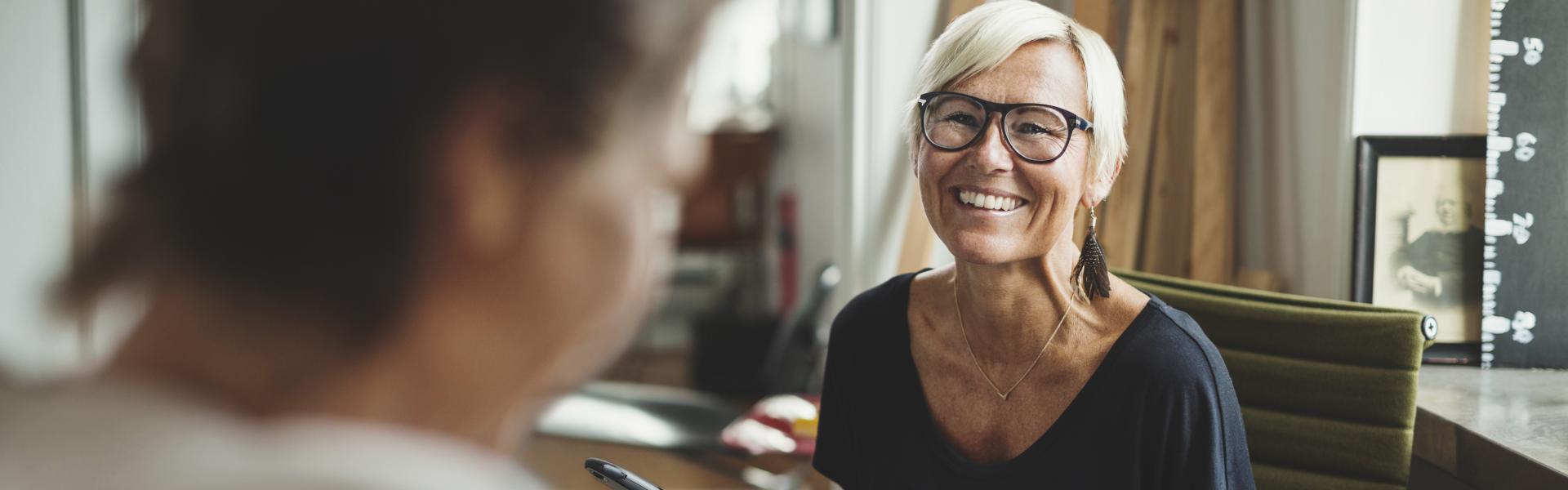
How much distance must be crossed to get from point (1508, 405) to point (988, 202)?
3.59ft

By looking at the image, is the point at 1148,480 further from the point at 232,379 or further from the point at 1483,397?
the point at 232,379

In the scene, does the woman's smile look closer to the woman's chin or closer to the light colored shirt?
the woman's chin

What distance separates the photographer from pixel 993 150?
120cm

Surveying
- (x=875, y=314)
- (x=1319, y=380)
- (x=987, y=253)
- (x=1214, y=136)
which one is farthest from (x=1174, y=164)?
(x=987, y=253)

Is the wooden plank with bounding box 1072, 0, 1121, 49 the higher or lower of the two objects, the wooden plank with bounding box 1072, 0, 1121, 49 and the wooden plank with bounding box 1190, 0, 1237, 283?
the higher

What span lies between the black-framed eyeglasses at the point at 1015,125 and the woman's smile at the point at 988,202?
0.05m

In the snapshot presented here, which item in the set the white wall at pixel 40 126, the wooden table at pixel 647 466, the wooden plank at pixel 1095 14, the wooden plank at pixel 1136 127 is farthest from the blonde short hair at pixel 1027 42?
the wooden table at pixel 647 466

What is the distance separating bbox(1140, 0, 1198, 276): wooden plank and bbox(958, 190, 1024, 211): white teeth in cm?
124

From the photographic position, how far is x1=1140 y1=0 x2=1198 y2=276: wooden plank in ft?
7.63

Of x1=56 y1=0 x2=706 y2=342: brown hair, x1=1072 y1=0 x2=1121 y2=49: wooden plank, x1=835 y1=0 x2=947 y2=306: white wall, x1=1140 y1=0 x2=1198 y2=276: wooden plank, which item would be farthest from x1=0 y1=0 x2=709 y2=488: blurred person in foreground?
x1=1140 y1=0 x2=1198 y2=276: wooden plank

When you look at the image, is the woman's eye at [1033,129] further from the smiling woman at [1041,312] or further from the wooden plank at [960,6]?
the wooden plank at [960,6]

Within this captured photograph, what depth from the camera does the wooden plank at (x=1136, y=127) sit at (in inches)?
89.3

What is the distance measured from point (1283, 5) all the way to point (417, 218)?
7.47 feet

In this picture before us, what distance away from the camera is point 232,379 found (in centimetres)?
32
